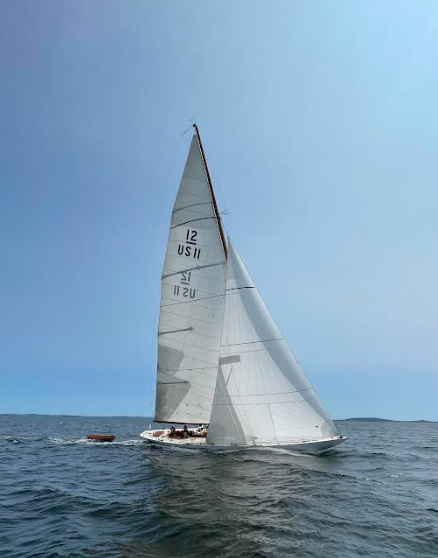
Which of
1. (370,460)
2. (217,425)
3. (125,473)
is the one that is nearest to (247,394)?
(217,425)

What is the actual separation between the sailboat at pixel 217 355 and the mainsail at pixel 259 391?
58 mm

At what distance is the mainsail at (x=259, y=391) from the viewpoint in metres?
24.0

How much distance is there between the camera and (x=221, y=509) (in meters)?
13.1

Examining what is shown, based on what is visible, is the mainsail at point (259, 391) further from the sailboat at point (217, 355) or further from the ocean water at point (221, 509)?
the ocean water at point (221, 509)

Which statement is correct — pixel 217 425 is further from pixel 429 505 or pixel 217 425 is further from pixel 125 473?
pixel 429 505

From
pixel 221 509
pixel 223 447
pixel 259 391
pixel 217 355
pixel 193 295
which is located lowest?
pixel 221 509

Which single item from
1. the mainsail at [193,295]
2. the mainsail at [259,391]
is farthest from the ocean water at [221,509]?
the mainsail at [193,295]

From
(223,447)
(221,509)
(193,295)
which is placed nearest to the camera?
(221,509)

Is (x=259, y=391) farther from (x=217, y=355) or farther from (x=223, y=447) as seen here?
(x=217, y=355)

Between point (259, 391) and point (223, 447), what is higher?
point (259, 391)

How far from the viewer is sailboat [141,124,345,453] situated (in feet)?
78.9

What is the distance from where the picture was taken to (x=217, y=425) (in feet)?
82.4

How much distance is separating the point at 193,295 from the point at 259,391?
8597 mm

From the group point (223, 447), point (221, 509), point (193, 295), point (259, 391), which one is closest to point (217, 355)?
point (193, 295)
